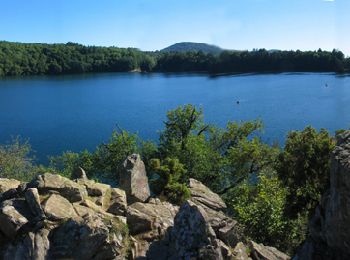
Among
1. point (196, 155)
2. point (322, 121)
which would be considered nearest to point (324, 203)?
point (196, 155)

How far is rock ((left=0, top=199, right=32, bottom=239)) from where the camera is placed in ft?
70.7

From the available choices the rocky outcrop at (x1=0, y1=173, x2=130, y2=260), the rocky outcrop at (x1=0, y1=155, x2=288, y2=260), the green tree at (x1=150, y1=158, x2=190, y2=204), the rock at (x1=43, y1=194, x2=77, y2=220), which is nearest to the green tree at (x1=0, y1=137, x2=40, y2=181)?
the green tree at (x1=150, y1=158, x2=190, y2=204)

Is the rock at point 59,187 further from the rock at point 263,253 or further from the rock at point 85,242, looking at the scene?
the rock at point 263,253

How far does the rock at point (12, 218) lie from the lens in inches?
848

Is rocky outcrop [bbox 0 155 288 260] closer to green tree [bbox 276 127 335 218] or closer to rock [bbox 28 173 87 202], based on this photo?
rock [bbox 28 173 87 202]

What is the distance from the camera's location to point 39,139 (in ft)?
275

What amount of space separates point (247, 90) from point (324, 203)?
13908 cm

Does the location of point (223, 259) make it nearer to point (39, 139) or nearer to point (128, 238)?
point (128, 238)

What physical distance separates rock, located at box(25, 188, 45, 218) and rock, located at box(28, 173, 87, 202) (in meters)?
1.04

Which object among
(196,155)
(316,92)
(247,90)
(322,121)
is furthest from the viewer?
(247,90)

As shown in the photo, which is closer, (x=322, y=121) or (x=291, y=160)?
(x=291, y=160)

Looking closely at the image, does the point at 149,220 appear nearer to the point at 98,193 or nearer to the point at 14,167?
the point at 98,193

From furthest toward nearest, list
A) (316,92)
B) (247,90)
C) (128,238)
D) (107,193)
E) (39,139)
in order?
(247,90) → (316,92) → (39,139) → (107,193) → (128,238)

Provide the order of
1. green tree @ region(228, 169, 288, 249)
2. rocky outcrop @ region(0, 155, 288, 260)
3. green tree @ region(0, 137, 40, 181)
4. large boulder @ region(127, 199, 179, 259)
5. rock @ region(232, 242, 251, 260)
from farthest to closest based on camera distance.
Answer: green tree @ region(0, 137, 40, 181)
green tree @ region(228, 169, 288, 249)
large boulder @ region(127, 199, 179, 259)
rock @ region(232, 242, 251, 260)
rocky outcrop @ region(0, 155, 288, 260)
